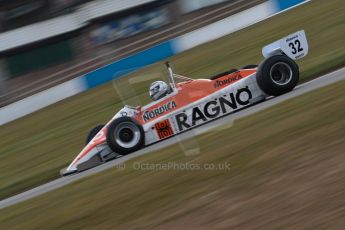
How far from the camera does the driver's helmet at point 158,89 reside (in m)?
10.1

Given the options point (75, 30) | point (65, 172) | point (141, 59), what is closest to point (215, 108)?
point (65, 172)

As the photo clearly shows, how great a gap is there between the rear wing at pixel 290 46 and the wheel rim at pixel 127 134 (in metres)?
2.25

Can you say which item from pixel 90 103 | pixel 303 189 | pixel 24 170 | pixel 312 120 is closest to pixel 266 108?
pixel 312 120

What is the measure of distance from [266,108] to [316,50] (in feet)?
16.7

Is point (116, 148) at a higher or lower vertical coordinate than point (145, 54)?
lower

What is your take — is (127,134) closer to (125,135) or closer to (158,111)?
(125,135)

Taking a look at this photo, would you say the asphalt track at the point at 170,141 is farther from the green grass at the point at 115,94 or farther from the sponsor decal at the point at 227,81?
the green grass at the point at 115,94

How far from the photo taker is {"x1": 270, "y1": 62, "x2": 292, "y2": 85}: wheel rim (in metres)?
9.80

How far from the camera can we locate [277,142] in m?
6.93

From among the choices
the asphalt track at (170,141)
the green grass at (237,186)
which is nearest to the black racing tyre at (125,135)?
the asphalt track at (170,141)

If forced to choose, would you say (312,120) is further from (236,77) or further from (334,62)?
(334,62)

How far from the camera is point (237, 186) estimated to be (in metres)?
5.93

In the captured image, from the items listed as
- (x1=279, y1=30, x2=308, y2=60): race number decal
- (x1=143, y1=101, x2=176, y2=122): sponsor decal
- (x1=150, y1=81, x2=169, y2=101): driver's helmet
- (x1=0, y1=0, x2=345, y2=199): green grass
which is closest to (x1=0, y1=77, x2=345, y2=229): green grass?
(x1=143, y1=101, x2=176, y2=122): sponsor decal

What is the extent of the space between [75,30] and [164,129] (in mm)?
19086
